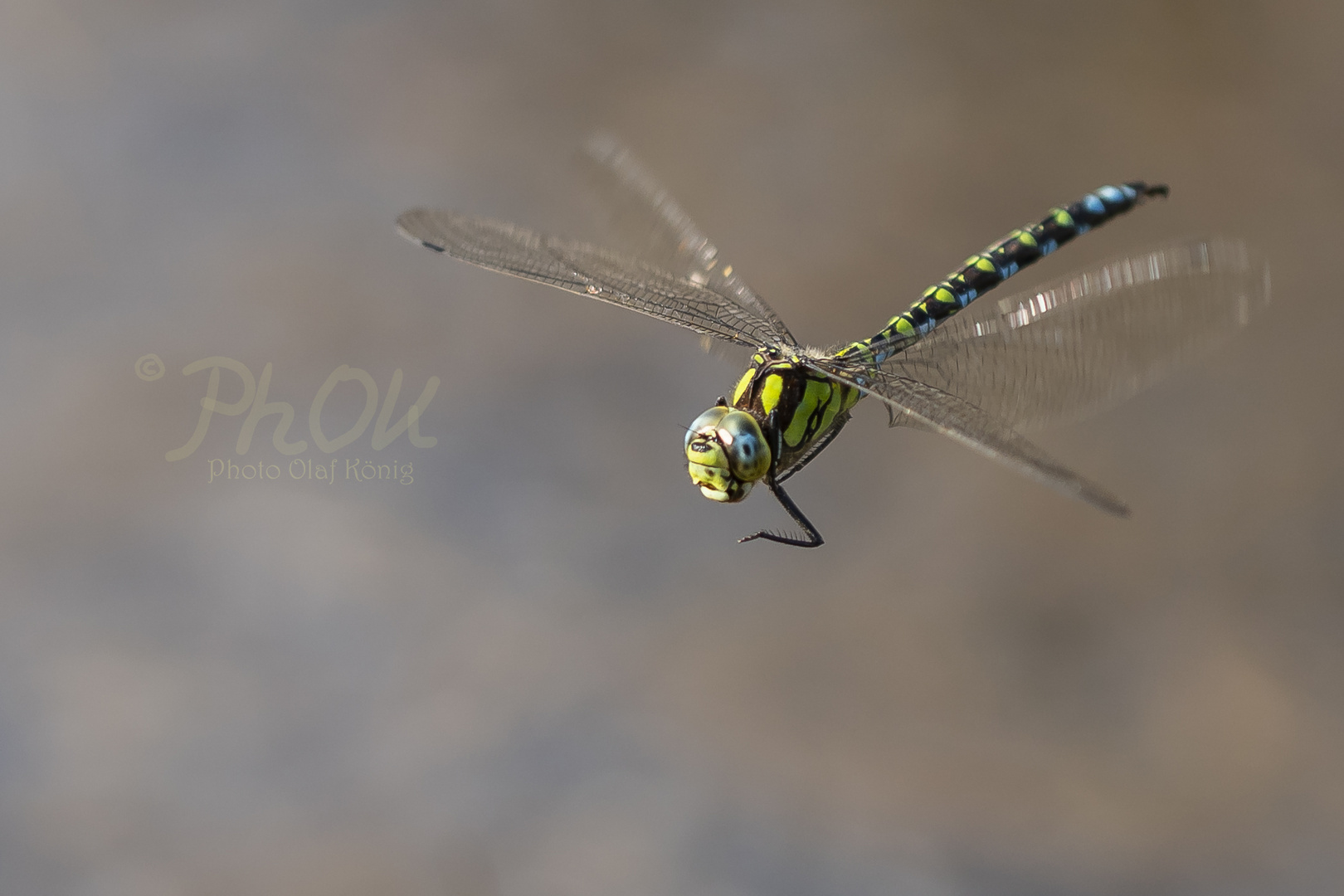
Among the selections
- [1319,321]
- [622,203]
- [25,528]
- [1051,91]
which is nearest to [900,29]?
[1051,91]

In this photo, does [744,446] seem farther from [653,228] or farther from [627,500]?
[627,500]

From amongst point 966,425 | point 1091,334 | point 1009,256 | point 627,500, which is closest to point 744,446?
point 966,425

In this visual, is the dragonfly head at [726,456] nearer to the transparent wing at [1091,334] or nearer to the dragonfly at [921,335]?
the dragonfly at [921,335]

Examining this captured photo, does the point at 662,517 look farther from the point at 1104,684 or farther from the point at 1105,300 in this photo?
the point at 1105,300

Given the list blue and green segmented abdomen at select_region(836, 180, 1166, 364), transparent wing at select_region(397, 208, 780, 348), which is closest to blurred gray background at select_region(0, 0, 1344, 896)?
blue and green segmented abdomen at select_region(836, 180, 1166, 364)

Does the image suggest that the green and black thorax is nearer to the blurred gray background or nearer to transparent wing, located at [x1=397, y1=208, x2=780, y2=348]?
transparent wing, located at [x1=397, y1=208, x2=780, y2=348]

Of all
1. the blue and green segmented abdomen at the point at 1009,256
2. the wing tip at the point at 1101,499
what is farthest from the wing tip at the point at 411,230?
the wing tip at the point at 1101,499
